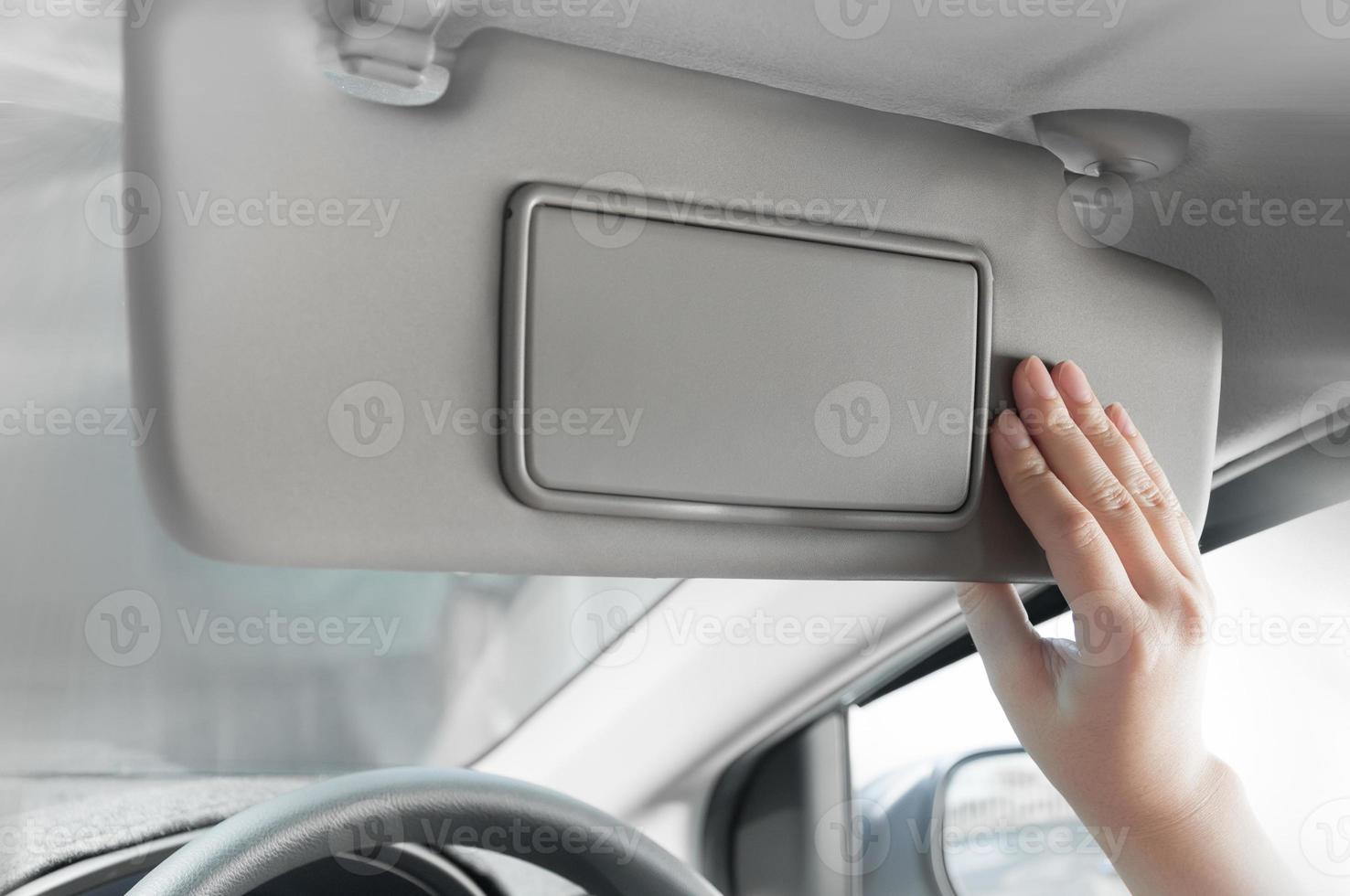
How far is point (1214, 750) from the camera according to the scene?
4.95 feet

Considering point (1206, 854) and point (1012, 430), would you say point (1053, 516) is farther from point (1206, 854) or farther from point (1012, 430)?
point (1206, 854)

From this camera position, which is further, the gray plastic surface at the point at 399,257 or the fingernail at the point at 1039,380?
the fingernail at the point at 1039,380

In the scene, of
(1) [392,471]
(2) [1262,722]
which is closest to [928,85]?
→ (1) [392,471]

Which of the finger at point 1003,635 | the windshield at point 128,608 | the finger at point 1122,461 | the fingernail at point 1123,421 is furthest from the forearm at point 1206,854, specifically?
the windshield at point 128,608

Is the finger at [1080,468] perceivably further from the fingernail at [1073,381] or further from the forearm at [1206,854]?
the forearm at [1206,854]

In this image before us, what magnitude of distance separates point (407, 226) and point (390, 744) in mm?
1526

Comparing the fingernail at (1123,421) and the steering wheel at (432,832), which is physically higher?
the fingernail at (1123,421)

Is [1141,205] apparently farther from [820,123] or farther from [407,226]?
[407,226]

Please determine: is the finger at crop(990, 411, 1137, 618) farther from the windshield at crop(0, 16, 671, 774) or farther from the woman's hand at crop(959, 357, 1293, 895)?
the windshield at crop(0, 16, 671, 774)

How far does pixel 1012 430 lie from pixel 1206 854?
1.71ft

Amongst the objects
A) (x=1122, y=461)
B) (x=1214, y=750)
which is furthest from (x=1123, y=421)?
(x=1214, y=750)

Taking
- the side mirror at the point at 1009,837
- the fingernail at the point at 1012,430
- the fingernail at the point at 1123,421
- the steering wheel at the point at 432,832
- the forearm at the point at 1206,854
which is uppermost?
the fingernail at the point at 1123,421

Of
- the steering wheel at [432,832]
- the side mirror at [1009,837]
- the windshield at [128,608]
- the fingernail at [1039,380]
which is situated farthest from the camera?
the side mirror at [1009,837]

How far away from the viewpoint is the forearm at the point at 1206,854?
3.31 feet
